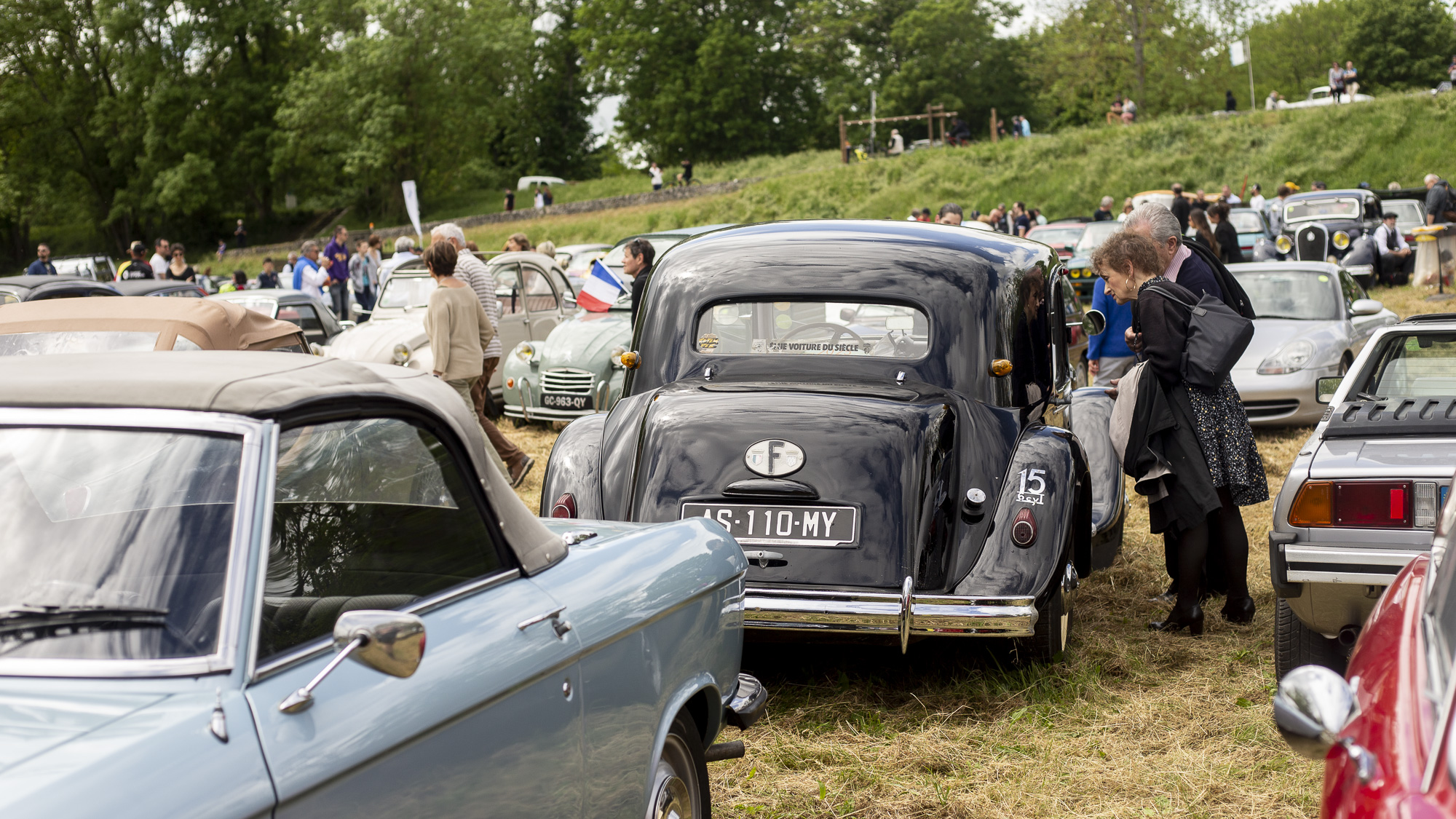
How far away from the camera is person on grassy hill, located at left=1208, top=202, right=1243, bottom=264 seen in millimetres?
14703

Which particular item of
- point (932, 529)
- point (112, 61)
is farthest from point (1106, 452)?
point (112, 61)

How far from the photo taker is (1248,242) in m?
25.3

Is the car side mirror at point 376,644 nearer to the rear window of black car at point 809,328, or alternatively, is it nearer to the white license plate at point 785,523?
the white license plate at point 785,523

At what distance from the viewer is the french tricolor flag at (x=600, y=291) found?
13.3 m

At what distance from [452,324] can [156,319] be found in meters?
→ 2.21

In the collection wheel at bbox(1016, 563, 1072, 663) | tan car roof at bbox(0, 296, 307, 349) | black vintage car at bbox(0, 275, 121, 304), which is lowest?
wheel at bbox(1016, 563, 1072, 663)

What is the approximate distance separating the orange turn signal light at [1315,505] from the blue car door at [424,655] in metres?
2.93

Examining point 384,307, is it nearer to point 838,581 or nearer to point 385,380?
point 838,581

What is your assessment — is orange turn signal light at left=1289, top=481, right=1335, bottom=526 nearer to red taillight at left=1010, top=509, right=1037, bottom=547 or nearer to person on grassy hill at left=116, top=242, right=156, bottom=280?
red taillight at left=1010, top=509, right=1037, bottom=547

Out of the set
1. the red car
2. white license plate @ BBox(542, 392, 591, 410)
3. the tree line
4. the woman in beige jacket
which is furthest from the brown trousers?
the tree line

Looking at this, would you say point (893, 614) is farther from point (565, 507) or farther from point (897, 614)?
point (565, 507)

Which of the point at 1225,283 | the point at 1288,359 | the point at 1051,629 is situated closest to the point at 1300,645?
the point at 1051,629

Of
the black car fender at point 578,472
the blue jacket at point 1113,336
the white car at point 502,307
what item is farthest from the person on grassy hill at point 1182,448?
the white car at point 502,307

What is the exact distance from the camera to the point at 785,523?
5.14 metres
